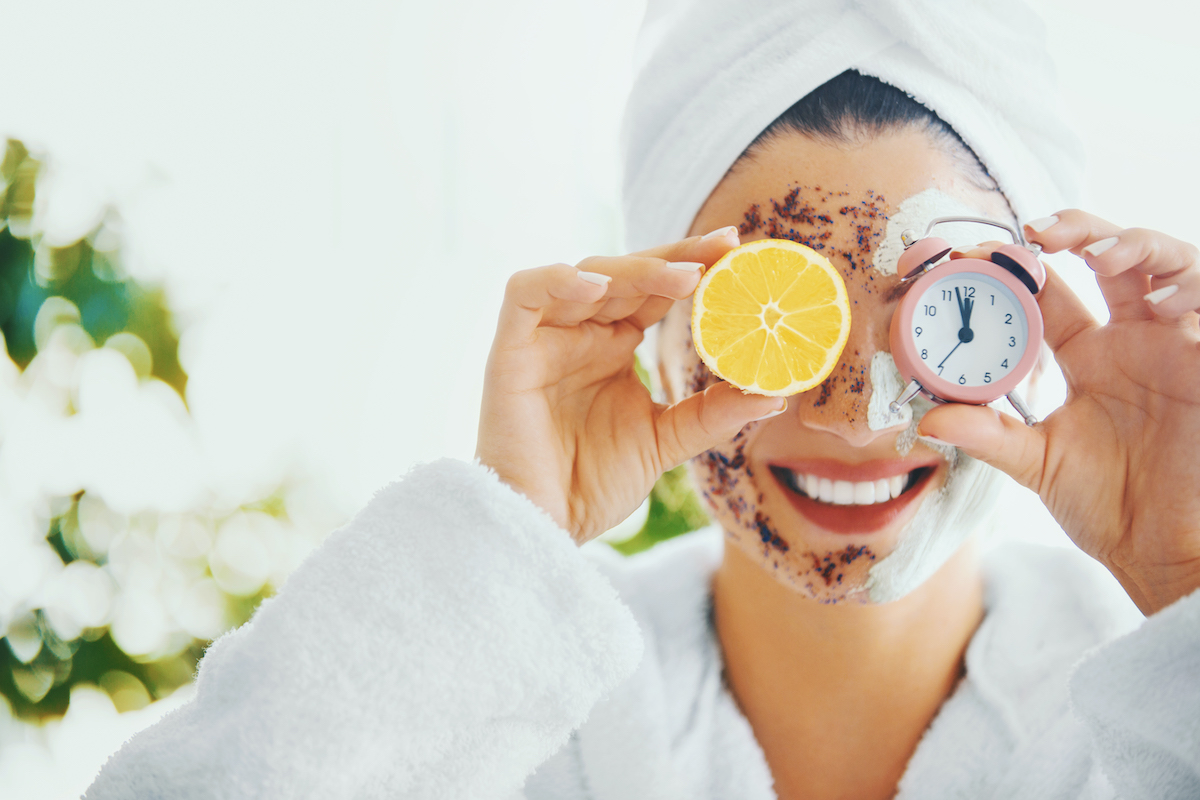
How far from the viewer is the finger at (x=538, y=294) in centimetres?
117

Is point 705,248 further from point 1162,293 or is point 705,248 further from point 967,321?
point 1162,293

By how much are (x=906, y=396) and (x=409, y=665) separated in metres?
0.89

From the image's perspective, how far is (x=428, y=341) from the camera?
279 centimetres

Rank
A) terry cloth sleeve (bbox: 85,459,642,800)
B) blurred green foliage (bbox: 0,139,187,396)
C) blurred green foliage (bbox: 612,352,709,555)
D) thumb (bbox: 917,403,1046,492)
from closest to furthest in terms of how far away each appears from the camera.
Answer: terry cloth sleeve (bbox: 85,459,642,800), thumb (bbox: 917,403,1046,492), blurred green foliage (bbox: 0,139,187,396), blurred green foliage (bbox: 612,352,709,555)

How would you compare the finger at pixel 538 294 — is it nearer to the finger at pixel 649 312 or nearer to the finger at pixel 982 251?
the finger at pixel 649 312

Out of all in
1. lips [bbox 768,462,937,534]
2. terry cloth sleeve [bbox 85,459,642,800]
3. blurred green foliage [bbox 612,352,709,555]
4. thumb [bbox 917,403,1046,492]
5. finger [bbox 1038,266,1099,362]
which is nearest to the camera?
terry cloth sleeve [bbox 85,459,642,800]

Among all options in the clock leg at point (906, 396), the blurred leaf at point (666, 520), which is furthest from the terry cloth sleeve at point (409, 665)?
the blurred leaf at point (666, 520)

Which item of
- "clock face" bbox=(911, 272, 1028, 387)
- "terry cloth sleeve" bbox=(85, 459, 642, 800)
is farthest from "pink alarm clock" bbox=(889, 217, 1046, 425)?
"terry cloth sleeve" bbox=(85, 459, 642, 800)

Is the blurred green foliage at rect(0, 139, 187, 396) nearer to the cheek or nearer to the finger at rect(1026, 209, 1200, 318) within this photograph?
the cheek

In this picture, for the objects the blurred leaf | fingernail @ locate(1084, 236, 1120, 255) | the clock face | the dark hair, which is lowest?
the blurred leaf

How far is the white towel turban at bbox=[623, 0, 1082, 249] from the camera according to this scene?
1344mm

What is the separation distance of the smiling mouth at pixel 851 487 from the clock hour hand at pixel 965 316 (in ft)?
0.99

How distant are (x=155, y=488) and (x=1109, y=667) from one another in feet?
8.01

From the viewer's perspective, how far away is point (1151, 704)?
107cm
